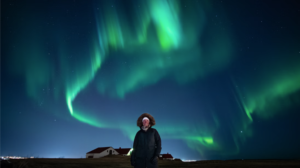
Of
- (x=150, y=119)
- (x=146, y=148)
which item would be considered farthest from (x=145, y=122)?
(x=146, y=148)

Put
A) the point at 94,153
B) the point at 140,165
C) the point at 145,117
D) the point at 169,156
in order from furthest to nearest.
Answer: the point at 169,156 < the point at 94,153 < the point at 145,117 < the point at 140,165

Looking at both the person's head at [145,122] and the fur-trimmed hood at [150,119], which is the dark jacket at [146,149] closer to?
the person's head at [145,122]

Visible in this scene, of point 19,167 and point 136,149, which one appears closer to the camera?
point 136,149

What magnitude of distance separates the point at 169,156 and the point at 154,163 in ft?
277

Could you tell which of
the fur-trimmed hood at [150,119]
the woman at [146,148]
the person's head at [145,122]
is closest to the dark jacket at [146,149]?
the woman at [146,148]

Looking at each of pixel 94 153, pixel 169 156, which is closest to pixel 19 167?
pixel 94 153

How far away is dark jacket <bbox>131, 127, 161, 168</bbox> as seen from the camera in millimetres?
6313

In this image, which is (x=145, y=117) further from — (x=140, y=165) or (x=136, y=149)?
(x=140, y=165)

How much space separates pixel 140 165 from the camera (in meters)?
6.32

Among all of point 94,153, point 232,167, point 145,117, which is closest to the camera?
point 145,117

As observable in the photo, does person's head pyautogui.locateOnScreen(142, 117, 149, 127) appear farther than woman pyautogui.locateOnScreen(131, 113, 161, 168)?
Yes

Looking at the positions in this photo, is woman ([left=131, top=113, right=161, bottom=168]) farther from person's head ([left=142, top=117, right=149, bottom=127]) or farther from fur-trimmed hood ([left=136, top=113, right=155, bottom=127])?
fur-trimmed hood ([left=136, top=113, right=155, bottom=127])

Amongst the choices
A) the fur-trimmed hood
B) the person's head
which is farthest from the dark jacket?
the fur-trimmed hood

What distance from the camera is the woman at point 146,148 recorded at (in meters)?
6.32
